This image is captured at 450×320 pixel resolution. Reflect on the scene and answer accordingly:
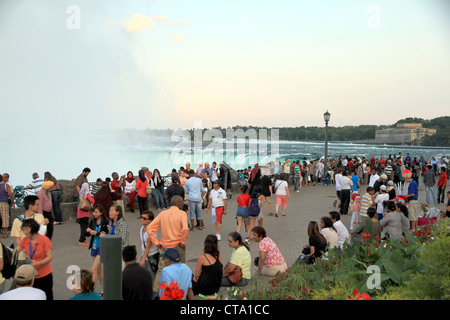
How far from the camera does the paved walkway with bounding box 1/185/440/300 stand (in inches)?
369

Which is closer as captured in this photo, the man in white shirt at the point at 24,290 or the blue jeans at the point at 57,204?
the man in white shirt at the point at 24,290

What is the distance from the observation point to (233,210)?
17141 millimetres

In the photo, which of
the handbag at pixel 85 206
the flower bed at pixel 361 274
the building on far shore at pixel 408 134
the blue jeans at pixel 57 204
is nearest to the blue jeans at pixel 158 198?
the blue jeans at pixel 57 204

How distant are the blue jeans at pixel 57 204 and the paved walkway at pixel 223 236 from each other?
0.33 meters

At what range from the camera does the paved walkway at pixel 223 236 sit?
9.38 metres

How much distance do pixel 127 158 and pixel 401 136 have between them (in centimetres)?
15228

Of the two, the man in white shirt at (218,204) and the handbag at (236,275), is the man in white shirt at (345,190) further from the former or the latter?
the handbag at (236,275)

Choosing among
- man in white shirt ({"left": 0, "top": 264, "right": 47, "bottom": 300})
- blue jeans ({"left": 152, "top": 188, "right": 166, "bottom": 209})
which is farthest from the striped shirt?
man in white shirt ({"left": 0, "top": 264, "right": 47, "bottom": 300})

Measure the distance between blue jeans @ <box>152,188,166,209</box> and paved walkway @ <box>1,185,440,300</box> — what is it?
0.87 meters

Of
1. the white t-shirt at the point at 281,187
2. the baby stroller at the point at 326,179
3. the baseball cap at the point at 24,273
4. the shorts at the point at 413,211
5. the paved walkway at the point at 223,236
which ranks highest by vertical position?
the baseball cap at the point at 24,273

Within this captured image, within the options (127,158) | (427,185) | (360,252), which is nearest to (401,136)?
(127,158)

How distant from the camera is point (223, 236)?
1241 centimetres

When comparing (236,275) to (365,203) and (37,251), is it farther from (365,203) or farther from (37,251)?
(365,203)
